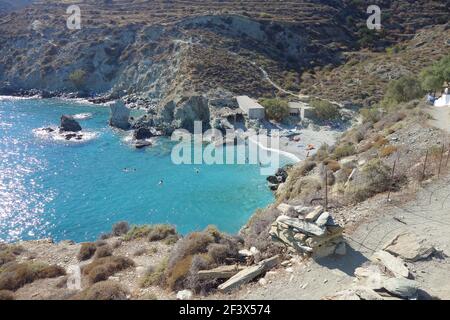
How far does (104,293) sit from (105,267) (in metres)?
3.34

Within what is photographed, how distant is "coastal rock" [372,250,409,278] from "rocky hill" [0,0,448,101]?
53517 mm

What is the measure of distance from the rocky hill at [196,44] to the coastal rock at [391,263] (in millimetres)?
53517

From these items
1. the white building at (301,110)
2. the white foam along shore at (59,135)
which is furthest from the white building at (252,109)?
the white foam along shore at (59,135)

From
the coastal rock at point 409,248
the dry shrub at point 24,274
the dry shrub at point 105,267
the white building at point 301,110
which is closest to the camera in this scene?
the coastal rock at point 409,248

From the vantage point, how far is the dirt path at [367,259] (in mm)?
11070

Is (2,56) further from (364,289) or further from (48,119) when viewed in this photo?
(364,289)

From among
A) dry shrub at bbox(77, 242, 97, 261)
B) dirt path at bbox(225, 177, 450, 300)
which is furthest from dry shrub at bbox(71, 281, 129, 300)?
dry shrub at bbox(77, 242, 97, 261)

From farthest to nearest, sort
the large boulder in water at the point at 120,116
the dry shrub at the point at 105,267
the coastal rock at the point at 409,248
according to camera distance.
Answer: the large boulder in water at the point at 120,116, the dry shrub at the point at 105,267, the coastal rock at the point at 409,248

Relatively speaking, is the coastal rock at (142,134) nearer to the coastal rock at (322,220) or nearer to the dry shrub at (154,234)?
the dry shrub at (154,234)

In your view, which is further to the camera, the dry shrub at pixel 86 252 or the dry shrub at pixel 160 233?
the dry shrub at pixel 160 233

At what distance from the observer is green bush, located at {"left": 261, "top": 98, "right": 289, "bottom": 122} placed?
183 feet

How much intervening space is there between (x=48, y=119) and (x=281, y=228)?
6214 cm

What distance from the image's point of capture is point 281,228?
1319cm
